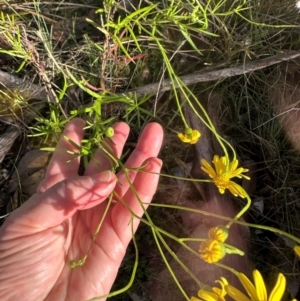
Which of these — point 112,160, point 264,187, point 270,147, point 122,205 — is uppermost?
point 112,160

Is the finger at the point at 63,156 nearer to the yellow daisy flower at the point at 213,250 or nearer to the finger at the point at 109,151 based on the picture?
the finger at the point at 109,151

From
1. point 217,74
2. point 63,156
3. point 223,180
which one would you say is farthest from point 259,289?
point 217,74

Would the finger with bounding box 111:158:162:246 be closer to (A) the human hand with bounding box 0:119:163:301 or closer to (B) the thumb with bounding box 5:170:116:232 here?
(A) the human hand with bounding box 0:119:163:301

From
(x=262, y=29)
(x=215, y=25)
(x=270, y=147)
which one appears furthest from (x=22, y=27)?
(x=270, y=147)

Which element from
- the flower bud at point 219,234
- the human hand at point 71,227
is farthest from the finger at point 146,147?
the flower bud at point 219,234

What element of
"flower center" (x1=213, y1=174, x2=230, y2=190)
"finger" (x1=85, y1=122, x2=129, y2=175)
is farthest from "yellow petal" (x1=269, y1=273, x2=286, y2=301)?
"finger" (x1=85, y1=122, x2=129, y2=175)

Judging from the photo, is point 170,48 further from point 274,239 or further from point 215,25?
point 274,239

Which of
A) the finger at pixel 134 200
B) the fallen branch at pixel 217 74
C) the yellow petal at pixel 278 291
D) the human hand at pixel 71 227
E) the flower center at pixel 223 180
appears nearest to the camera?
the yellow petal at pixel 278 291

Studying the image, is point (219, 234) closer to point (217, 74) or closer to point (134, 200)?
point (134, 200)
